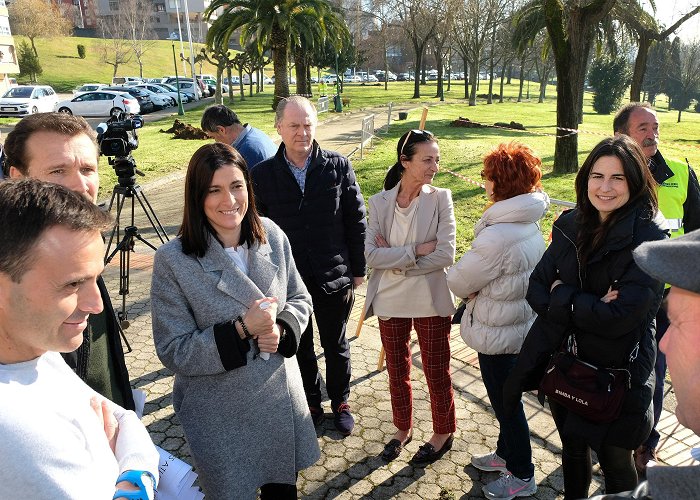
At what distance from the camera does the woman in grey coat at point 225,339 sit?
224 centimetres

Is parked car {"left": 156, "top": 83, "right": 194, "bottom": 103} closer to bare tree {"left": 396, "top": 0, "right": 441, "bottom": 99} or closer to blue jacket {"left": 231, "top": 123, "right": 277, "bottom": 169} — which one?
bare tree {"left": 396, "top": 0, "right": 441, "bottom": 99}

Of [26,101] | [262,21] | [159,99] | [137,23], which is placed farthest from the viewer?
[137,23]

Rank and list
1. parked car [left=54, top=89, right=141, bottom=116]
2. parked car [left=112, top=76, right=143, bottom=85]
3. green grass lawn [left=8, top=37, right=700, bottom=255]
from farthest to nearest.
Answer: parked car [left=112, top=76, right=143, bottom=85]
parked car [left=54, top=89, right=141, bottom=116]
green grass lawn [left=8, top=37, right=700, bottom=255]

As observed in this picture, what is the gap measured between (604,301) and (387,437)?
194cm

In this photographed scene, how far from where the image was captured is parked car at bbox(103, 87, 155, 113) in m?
31.5

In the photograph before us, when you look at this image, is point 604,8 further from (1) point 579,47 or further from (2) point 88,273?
(2) point 88,273

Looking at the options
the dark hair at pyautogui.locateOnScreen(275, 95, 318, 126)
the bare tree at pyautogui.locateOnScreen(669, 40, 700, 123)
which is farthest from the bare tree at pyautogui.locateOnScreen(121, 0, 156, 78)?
the dark hair at pyautogui.locateOnScreen(275, 95, 318, 126)

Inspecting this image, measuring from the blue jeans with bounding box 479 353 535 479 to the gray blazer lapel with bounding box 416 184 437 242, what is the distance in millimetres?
857

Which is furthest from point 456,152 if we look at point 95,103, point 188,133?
point 95,103

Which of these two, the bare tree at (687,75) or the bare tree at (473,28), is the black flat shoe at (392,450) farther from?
the bare tree at (687,75)

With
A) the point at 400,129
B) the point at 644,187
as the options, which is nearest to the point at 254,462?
the point at 644,187

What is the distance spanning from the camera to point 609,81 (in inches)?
1608

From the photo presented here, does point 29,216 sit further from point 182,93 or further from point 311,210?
point 182,93

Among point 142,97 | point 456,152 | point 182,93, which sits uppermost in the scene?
point 182,93
